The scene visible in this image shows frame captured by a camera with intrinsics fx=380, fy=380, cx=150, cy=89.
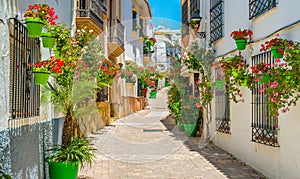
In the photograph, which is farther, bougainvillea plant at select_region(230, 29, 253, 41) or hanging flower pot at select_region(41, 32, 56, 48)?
bougainvillea plant at select_region(230, 29, 253, 41)

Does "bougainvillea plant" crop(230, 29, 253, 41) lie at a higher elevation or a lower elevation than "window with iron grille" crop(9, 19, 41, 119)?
higher

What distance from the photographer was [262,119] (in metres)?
8.41

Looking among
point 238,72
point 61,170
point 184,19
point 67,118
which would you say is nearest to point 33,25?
point 67,118

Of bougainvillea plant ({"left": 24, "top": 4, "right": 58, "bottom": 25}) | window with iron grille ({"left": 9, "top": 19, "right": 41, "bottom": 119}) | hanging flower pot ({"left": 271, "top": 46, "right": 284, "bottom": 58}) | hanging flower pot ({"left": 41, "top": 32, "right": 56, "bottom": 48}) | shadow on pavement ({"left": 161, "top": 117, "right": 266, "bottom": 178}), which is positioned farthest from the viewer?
shadow on pavement ({"left": 161, "top": 117, "right": 266, "bottom": 178})

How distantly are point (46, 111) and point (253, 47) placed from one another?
16.0 ft

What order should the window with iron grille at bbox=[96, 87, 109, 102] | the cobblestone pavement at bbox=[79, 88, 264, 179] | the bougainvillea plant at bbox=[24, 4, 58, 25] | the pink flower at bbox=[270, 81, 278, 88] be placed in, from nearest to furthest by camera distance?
1. the bougainvillea plant at bbox=[24, 4, 58, 25]
2. the pink flower at bbox=[270, 81, 278, 88]
3. the cobblestone pavement at bbox=[79, 88, 264, 179]
4. the window with iron grille at bbox=[96, 87, 109, 102]

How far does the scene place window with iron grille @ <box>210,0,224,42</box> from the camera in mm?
11945

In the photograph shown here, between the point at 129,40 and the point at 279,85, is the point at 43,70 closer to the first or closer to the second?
the point at 279,85

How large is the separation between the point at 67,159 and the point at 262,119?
4303mm

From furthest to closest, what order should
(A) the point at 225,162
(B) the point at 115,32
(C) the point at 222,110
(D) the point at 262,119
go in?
(B) the point at 115,32, (C) the point at 222,110, (A) the point at 225,162, (D) the point at 262,119

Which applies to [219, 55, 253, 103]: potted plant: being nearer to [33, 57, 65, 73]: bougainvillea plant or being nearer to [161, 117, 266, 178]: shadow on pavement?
[161, 117, 266, 178]: shadow on pavement

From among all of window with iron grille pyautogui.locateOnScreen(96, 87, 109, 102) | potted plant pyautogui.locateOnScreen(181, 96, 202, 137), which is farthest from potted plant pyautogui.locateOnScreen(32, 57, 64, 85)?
window with iron grille pyautogui.locateOnScreen(96, 87, 109, 102)

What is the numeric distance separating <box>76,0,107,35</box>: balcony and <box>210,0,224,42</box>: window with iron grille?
454 cm

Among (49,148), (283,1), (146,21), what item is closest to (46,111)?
(49,148)
